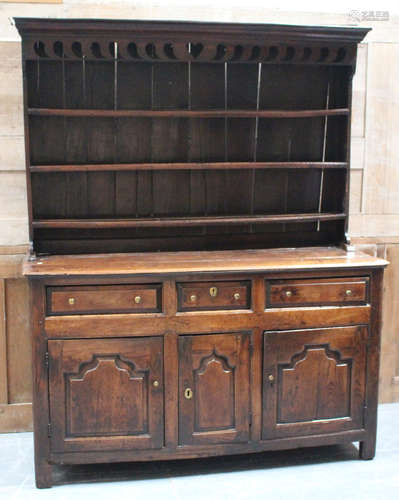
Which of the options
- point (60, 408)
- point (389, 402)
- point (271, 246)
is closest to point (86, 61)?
point (271, 246)

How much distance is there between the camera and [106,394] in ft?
9.48

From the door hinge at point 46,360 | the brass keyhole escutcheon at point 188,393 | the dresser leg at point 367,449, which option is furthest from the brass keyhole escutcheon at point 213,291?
the dresser leg at point 367,449

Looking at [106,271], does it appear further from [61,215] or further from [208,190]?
[208,190]

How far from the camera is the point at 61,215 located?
327 cm

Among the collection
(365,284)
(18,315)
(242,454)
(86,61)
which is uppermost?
(86,61)

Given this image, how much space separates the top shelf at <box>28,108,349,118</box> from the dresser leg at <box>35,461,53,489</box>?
1.58 metres

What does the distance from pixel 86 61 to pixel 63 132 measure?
0.36m

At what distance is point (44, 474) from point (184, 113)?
178 cm

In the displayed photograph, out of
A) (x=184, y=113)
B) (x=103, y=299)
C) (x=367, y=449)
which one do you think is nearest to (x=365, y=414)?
(x=367, y=449)

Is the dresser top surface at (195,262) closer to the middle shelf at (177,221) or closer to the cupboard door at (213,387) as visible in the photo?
the middle shelf at (177,221)

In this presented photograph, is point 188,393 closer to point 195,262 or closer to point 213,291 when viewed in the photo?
point 213,291

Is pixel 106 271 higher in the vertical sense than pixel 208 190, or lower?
lower

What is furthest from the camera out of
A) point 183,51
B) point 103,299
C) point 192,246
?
point 192,246

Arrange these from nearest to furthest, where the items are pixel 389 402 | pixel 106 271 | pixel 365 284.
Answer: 1. pixel 106 271
2. pixel 365 284
3. pixel 389 402
